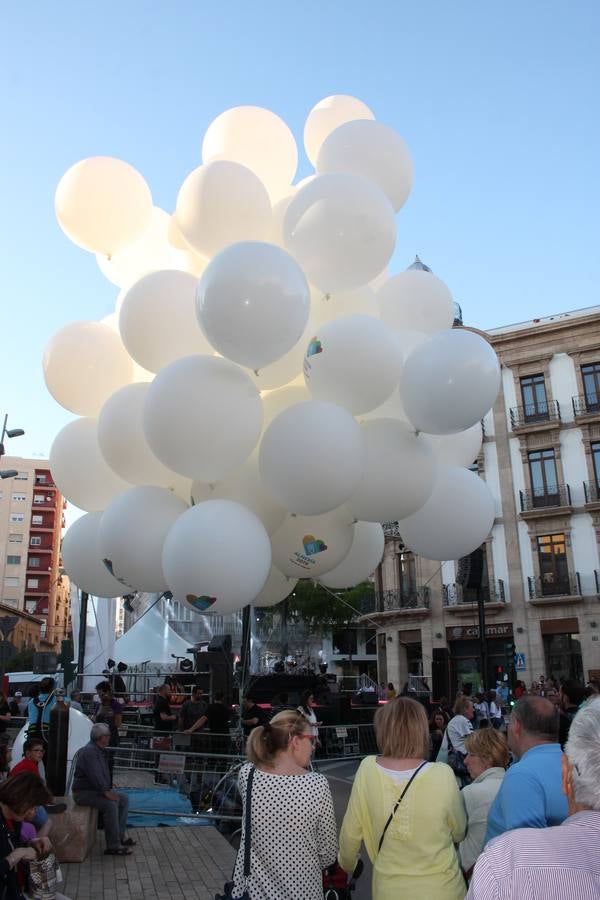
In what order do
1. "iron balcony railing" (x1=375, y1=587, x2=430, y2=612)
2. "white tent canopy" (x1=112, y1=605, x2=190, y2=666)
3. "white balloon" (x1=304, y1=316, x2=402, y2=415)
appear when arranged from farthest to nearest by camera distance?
1. "iron balcony railing" (x1=375, y1=587, x2=430, y2=612)
2. "white tent canopy" (x1=112, y1=605, x2=190, y2=666)
3. "white balloon" (x1=304, y1=316, x2=402, y2=415)

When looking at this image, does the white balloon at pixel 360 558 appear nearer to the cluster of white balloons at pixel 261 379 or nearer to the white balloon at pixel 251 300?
the cluster of white balloons at pixel 261 379

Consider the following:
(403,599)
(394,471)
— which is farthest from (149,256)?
(403,599)

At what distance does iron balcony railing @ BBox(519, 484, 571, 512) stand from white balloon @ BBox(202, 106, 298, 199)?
25552 mm

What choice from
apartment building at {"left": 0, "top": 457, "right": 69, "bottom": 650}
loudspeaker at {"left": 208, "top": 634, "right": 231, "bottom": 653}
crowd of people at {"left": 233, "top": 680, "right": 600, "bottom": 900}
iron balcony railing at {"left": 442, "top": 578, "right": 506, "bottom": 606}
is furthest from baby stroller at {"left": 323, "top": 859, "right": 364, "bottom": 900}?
apartment building at {"left": 0, "top": 457, "right": 69, "bottom": 650}

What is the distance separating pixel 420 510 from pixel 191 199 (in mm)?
2703

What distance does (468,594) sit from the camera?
29.9 metres

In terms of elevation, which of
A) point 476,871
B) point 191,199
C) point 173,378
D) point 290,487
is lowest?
point 476,871

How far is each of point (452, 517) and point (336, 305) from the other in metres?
1.74

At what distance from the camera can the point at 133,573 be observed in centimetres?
484

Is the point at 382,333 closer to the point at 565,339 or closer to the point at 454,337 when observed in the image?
the point at 454,337

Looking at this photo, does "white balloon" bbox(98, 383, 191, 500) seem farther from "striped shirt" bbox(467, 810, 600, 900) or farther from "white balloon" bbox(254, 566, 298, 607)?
"striped shirt" bbox(467, 810, 600, 900)

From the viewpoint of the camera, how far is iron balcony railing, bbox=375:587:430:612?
3108 centimetres

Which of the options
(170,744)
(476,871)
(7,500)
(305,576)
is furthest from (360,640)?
(476,871)

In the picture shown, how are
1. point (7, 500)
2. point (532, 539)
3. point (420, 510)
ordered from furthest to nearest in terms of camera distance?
point (7, 500), point (532, 539), point (420, 510)
